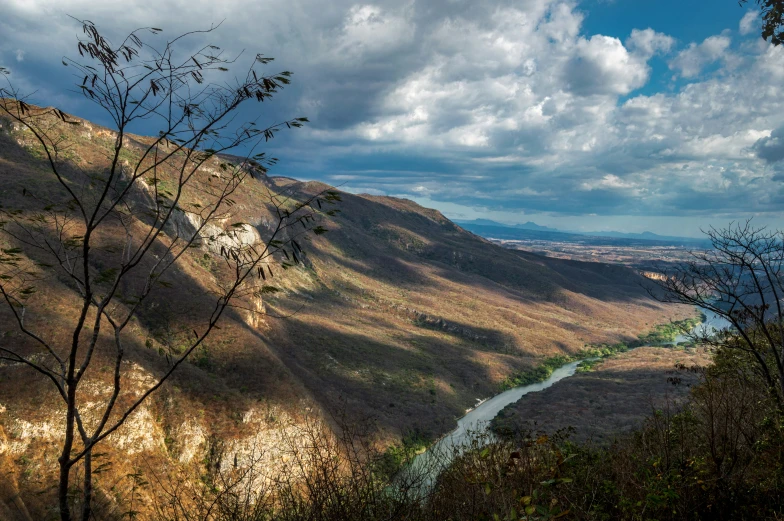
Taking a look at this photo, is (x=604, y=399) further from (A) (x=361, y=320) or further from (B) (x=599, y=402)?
(A) (x=361, y=320)

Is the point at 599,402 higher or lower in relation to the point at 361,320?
lower

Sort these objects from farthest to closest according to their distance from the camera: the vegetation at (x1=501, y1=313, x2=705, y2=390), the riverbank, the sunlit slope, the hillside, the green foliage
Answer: the green foliage, the vegetation at (x1=501, y1=313, x2=705, y2=390), the riverbank, the sunlit slope, the hillside

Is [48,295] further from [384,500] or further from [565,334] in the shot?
[565,334]

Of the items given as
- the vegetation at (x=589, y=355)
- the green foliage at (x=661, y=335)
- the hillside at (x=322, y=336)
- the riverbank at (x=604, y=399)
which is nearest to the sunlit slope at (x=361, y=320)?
the hillside at (x=322, y=336)

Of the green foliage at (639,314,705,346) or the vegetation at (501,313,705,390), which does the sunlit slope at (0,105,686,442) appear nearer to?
the vegetation at (501,313,705,390)

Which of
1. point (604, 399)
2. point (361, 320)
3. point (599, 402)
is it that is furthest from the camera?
point (361, 320)

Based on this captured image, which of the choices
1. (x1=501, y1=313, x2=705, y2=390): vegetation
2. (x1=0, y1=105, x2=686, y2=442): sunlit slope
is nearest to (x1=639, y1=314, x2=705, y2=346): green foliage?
(x1=501, y1=313, x2=705, y2=390): vegetation

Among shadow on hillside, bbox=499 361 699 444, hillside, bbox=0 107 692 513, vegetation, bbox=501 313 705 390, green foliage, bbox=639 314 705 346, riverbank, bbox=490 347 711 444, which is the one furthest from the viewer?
green foliage, bbox=639 314 705 346

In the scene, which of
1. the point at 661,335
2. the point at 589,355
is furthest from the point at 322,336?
the point at 661,335

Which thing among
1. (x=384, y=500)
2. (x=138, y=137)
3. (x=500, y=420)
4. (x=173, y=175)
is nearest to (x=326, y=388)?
(x=500, y=420)
